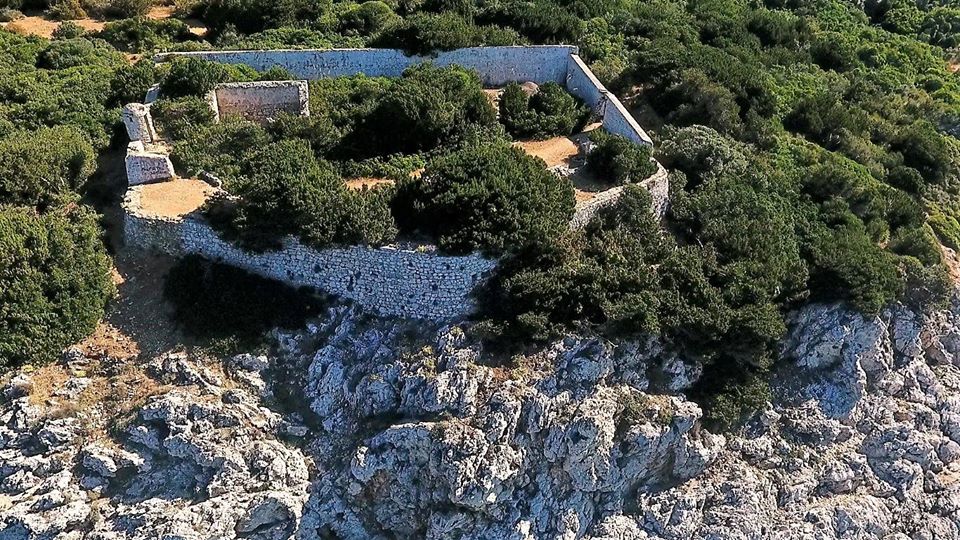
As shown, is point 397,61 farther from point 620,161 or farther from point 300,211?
point 300,211

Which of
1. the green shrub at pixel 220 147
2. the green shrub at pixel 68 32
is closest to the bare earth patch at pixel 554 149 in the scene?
the green shrub at pixel 220 147

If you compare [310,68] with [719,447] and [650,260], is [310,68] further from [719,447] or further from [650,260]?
[719,447]

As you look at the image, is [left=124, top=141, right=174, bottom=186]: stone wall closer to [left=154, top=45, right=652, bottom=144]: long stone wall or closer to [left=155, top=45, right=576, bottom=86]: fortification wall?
[left=155, top=45, right=576, bottom=86]: fortification wall

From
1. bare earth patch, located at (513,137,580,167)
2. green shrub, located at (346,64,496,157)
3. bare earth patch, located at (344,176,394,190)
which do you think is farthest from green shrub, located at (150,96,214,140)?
bare earth patch, located at (513,137,580,167)

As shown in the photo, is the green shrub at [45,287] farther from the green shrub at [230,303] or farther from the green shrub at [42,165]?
the green shrub at [230,303]

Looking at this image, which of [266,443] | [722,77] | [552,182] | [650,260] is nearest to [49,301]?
[266,443]
